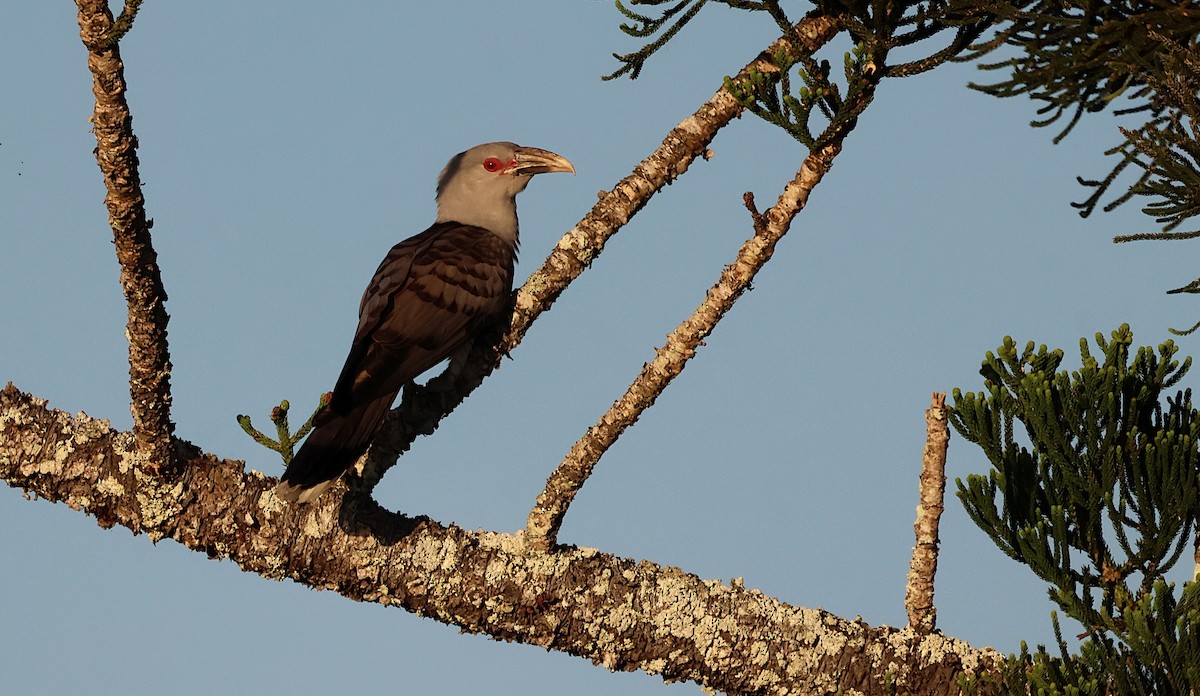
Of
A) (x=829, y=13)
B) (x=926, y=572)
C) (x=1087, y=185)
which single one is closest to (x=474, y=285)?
(x=829, y=13)

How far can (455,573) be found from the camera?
5.39m

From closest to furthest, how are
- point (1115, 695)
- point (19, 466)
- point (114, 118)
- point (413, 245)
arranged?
point (114, 118)
point (1115, 695)
point (19, 466)
point (413, 245)

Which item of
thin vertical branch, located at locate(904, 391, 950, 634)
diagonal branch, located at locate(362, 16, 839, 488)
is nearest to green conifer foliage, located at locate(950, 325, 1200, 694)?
thin vertical branch, located at locate(904, 391, 950, 634)

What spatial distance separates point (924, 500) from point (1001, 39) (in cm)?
222

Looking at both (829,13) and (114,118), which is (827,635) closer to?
(829,13)

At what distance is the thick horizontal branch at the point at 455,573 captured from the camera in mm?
5328

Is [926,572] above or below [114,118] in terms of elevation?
below

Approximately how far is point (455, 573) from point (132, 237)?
199 centimetres

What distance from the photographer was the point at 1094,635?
16.7ft

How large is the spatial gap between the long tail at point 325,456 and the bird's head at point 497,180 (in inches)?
105

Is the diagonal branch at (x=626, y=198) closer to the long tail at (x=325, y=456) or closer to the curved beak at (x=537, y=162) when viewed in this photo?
the long tail at (x=325, y=456)

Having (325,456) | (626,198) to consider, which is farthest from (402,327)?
(626,198)

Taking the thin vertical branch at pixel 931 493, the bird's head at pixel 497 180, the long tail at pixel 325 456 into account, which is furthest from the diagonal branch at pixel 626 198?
the bird's head at pixel 497 180

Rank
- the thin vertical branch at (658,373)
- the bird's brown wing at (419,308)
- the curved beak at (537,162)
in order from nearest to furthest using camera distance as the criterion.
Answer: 1. the thin vertical branch at (658,373)
2. the bird's brown wing at (419,308)
3. the curved beak at (537,162)
